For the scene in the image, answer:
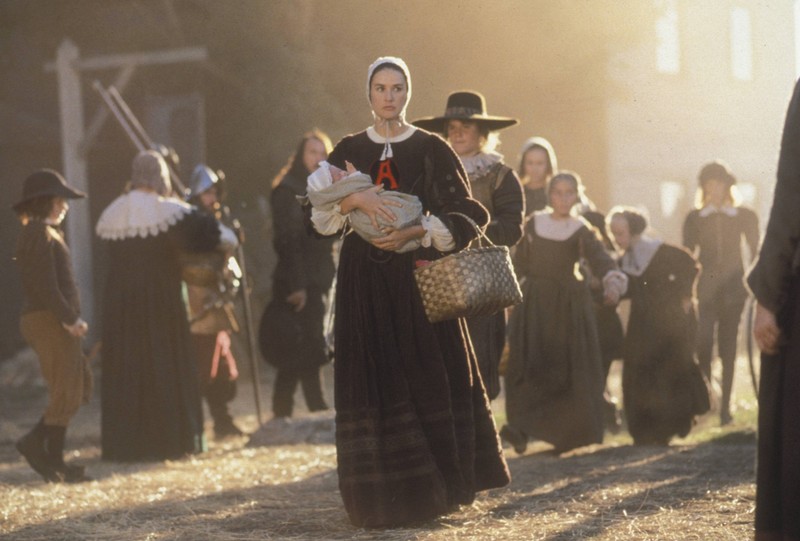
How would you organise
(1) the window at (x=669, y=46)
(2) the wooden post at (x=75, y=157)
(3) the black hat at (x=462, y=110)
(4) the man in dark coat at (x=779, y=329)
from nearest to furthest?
(4) the man in dark coat at (x=779, y=329) → (3) the black hat at (x=462, y=110) → (2) the wooden post at (x=75, y=157) → (1) the window at (x=669, y=46)

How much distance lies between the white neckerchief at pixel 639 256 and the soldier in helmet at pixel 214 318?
8.87 feet

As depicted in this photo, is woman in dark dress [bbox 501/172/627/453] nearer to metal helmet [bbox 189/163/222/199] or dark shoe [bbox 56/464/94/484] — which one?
dark shoe [bbox 56/464/94/484]

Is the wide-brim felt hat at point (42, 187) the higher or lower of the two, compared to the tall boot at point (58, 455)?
higher

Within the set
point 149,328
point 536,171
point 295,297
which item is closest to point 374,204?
point 149,328

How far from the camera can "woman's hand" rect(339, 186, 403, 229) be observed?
6574 millimetres

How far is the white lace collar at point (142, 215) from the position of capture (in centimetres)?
1000

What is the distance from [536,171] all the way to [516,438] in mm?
2031

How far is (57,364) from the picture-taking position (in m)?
8.98

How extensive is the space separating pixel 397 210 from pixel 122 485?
3073 millimetres

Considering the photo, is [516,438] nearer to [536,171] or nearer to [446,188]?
[536,171]

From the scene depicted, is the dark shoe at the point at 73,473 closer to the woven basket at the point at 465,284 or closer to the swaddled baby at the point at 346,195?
the swaddled baby at the point at 346,195

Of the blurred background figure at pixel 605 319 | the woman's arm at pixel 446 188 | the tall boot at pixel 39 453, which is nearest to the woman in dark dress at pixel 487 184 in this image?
the woman's arm at pixel 446 188

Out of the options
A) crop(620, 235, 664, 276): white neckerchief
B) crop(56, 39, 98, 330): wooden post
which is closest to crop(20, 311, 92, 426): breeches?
crop(620, 235, 664, 276): white neckerchief

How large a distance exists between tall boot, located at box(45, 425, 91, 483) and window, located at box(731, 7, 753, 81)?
17.8 m
